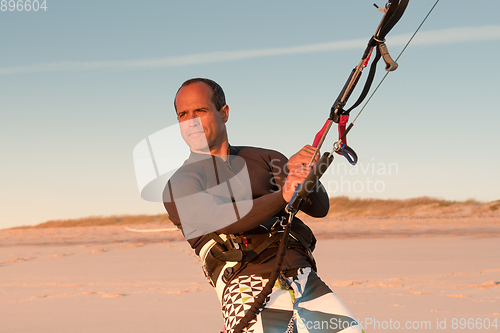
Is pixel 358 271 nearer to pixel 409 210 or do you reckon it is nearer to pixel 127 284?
pixel 127 284

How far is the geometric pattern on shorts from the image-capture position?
2.40m

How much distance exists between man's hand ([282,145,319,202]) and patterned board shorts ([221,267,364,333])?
492 millimetres

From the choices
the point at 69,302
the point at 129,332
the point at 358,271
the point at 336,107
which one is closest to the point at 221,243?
the point at 336,107

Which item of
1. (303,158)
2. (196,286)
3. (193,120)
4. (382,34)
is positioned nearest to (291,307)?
(303,158)

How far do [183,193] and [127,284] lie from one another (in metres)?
7.09

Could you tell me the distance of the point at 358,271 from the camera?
32.0 ft

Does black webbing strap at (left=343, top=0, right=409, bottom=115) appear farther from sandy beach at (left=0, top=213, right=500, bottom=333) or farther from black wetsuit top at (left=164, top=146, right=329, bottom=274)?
sandy beach at (left=0, top=213, right=500, bottom=333)

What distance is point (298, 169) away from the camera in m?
2.23

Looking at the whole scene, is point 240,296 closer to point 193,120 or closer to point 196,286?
point 193,120

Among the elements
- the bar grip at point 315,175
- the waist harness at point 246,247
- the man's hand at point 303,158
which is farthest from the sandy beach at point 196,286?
the bar grip at point 315,175

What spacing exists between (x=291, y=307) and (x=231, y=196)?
0.61 m

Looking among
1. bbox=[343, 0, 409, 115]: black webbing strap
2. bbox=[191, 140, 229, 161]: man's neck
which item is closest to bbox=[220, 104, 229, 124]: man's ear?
bbox=[191, 140, 229, 161]: man's neck

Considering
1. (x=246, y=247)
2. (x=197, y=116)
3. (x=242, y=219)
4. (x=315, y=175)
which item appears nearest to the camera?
(x=315, y=175)

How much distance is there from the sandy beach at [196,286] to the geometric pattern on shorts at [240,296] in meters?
3.50
